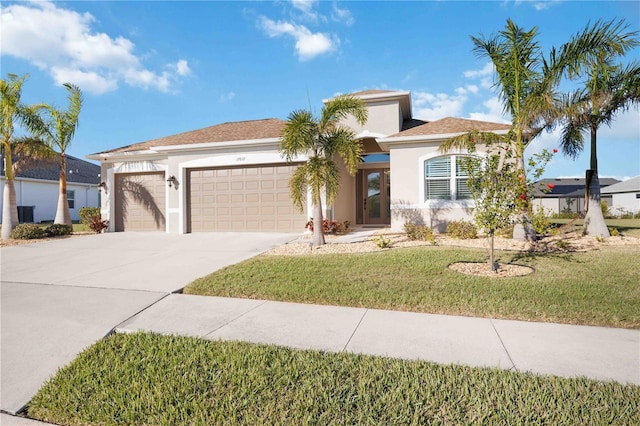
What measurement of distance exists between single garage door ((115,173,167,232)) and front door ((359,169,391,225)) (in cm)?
946

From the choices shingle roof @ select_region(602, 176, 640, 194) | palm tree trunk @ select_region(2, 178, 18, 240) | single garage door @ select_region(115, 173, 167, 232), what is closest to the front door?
single garage door @ select_region(115, 173, 167, 232)

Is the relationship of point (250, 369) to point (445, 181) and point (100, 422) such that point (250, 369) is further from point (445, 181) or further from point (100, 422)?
point (445, 181)

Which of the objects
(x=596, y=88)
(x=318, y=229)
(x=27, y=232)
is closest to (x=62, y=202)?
(x=27, y=232)

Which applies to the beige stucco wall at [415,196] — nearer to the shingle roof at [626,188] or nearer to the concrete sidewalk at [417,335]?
the concrete sidewalk at [417,335]

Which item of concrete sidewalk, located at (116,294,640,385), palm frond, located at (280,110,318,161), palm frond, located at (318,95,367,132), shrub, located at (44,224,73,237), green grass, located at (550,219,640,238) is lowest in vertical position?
concrete sidewalk, located at (116,294,640,385)

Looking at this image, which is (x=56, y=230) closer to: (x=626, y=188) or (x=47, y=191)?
(x=47, y=191)

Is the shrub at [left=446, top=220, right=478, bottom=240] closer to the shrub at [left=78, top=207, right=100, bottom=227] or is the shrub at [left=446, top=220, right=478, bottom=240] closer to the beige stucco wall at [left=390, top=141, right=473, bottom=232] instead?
the beige stucco wall at [left=390, top=141, right=473, bottom=232]

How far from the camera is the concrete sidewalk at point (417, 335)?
11.1 feet

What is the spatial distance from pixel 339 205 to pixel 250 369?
36.0 ft

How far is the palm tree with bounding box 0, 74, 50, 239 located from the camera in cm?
1275

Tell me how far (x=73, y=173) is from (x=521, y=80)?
110 ft

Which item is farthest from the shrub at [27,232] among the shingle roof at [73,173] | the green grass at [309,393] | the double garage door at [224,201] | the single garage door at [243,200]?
the shingle roof at [73,173]

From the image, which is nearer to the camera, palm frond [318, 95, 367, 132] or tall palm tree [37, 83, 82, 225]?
palm frond [318, 95, 367, 132]

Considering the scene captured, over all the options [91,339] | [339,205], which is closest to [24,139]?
[339,205]
